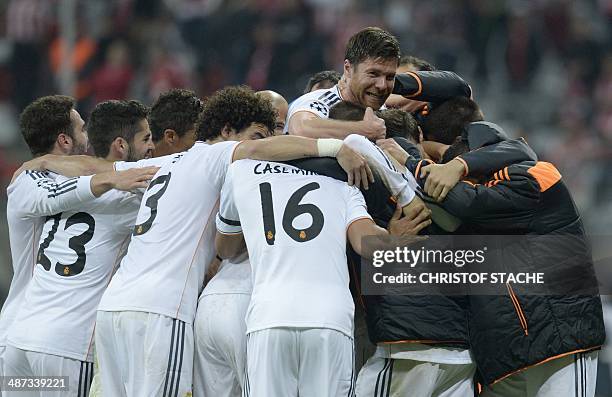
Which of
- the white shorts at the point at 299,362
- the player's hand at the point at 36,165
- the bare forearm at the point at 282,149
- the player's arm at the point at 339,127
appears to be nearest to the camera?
the white shorts at the point at 299,362

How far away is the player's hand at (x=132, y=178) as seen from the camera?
582cm

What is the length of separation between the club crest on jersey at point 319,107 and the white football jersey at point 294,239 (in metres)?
0.82

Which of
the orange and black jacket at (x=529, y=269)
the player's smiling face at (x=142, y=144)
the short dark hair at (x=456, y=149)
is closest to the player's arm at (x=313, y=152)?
the orange and black jacket at (x=529, y=269)

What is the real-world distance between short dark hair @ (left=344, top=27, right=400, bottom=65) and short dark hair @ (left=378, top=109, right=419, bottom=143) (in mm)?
392

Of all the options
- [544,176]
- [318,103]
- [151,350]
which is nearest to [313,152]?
[318,103]

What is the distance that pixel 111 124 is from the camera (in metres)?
6.38

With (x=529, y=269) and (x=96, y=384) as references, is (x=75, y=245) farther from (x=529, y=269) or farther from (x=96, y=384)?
(x=529, y=269)

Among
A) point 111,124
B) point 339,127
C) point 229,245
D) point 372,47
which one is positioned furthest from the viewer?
point 111,124

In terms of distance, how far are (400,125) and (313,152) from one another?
29.8 inches

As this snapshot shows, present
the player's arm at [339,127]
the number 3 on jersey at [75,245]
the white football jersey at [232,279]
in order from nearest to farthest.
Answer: the white football jersey at [232,279], the player's arm at [339,127], the number 3 on jersey at [75,245]

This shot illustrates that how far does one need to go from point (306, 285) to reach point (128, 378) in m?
1.22

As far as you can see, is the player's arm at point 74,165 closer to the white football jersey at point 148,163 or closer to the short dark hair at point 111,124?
the white football jersey at point 148,163

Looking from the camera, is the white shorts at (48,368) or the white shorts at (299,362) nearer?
the white shorts at (299,362)

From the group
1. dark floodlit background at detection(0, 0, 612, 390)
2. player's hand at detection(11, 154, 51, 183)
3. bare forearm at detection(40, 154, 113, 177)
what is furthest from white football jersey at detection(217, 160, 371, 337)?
dark floodlit background at detection(0, 0, 612, 390)
